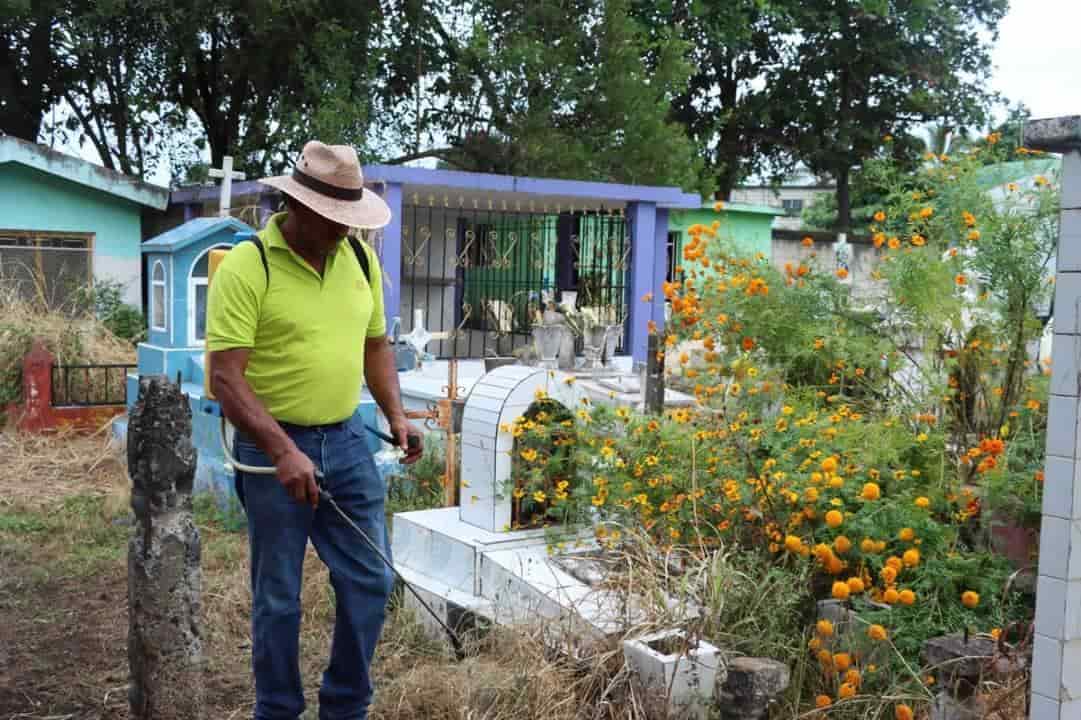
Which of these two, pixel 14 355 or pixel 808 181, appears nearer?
pixel 14 355

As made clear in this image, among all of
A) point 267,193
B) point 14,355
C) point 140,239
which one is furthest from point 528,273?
point 14,355

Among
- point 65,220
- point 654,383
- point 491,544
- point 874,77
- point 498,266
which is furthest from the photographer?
point 874,77

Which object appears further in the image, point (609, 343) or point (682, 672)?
point (609, 343)

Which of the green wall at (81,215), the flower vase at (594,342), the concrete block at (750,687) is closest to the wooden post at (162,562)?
the concrete block at (750,687)

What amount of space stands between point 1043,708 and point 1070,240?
4.09ft

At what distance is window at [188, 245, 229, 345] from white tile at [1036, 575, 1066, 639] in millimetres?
7076

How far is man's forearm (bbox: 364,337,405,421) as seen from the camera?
403 centimetres

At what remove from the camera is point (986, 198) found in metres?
5.25

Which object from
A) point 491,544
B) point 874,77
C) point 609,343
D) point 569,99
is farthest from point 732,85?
point 491,544

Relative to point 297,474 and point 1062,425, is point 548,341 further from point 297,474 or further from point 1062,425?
point 1062,425

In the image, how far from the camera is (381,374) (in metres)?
4.05

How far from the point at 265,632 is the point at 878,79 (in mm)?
27437

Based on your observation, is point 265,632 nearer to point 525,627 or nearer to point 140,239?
point 525,627

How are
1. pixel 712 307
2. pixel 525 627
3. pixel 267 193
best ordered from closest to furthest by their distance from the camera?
pixel 525 627
pixel 712 307
pixel 267 193
